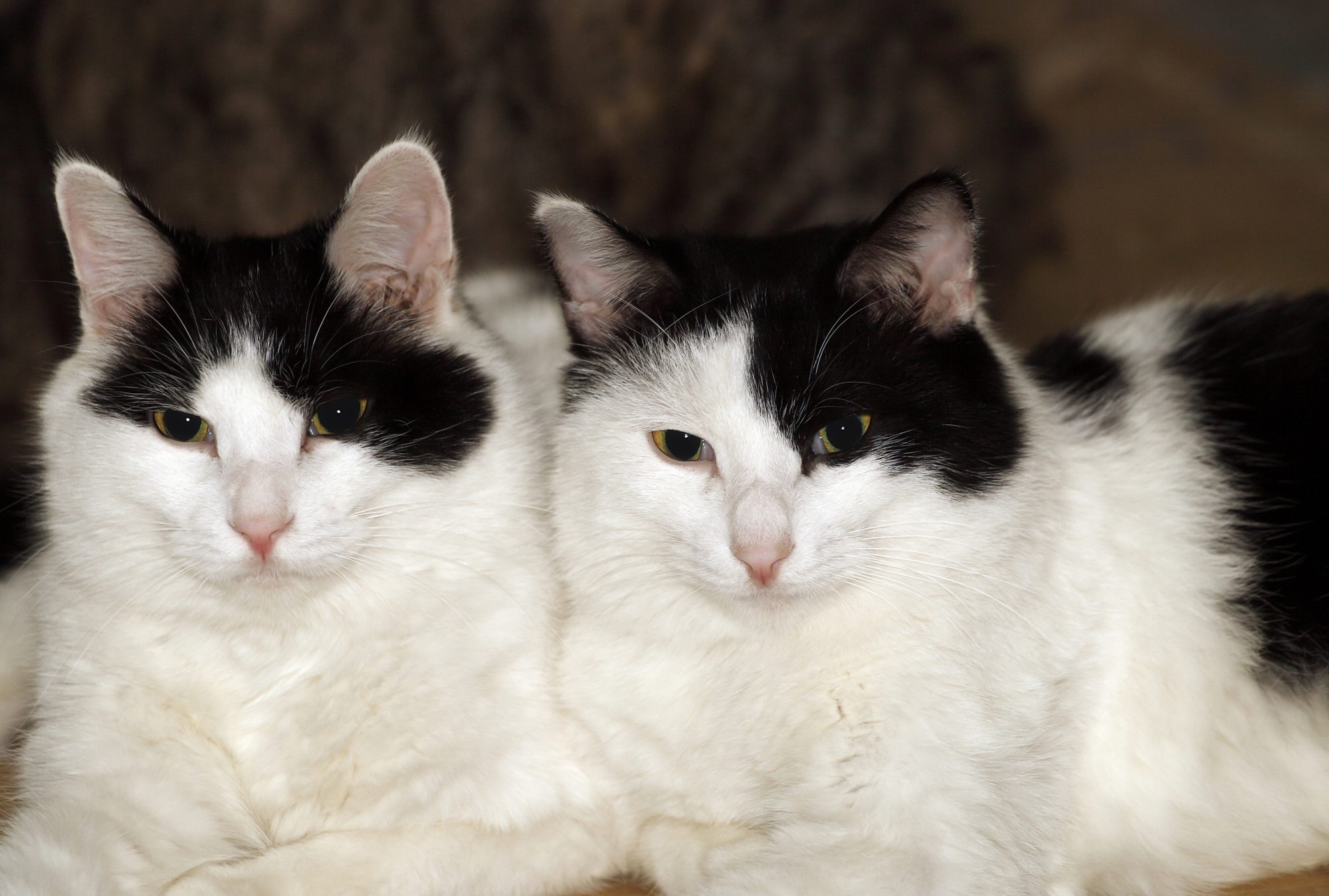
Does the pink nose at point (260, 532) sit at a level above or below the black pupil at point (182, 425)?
below

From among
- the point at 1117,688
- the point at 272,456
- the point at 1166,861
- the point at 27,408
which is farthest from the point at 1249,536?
the point at 27,408

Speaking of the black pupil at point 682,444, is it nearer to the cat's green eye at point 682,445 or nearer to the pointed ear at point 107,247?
the cat's green eye at point 682,445

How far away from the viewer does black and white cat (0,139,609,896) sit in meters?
2.23

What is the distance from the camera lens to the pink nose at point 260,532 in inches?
82.9

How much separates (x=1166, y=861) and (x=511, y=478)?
148 centimetres

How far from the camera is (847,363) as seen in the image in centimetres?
224

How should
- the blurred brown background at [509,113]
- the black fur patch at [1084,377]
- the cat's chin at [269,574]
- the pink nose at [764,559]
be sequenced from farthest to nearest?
the blurred brown background at [509,113] < the black fur patch at [1084,377] < the cat's chin at [269,574] < the pink nose at [764,559]

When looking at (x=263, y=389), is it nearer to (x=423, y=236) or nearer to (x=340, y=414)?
(x=340, y=414)

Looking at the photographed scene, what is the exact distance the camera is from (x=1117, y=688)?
2.34 m

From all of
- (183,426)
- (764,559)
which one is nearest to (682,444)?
(764,559)

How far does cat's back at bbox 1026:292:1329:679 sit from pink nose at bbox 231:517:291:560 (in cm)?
161

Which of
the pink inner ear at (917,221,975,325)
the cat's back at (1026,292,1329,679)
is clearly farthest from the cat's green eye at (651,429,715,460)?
the cat's back at (1026,292,1329,679)

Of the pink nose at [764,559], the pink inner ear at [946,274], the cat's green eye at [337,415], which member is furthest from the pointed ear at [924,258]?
the cat's green eye at [337,415]

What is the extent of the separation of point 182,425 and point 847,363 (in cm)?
126
